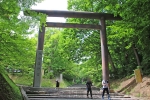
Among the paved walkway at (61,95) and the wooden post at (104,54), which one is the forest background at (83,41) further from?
the paved walkway at (61,95)

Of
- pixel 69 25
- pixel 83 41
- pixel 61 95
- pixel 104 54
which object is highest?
pixel 69 25

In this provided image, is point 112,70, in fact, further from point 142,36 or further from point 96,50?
point 142,36

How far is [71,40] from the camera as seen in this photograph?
18688 millimetres

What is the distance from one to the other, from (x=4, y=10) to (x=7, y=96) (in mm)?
2480

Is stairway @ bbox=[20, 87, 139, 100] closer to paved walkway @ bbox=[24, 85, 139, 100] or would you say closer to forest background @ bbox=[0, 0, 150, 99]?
paved walkway @ bbox=[24, 85, 139, 100]

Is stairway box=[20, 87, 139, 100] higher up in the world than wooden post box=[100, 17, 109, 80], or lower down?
lower down

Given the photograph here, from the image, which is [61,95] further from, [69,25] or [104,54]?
[69,25]

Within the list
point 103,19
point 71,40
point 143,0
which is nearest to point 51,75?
point 71,40

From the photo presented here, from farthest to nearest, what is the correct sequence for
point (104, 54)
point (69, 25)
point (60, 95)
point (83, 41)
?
1. point (83, 41)
2. point (69, 25)
3. point (104, 54)
4. point (60, 95)

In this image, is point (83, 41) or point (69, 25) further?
point (83, 41)

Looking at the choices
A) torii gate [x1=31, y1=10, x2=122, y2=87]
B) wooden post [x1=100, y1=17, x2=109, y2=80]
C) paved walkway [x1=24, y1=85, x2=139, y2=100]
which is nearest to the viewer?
paved walkway [x1=24, y1=85, x2=139, y2=100]

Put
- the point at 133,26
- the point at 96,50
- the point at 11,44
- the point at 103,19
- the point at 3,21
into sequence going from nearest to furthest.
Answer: the point at 3,21 → the point at 11,44 → the point at 133,26 → the point at 103,19 → the point at 96,50

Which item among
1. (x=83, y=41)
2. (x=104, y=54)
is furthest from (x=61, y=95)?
(x=83, y=41)

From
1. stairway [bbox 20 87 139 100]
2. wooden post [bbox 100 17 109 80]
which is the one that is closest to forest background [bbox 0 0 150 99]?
wooden post [bbox 100 17 109 80]
